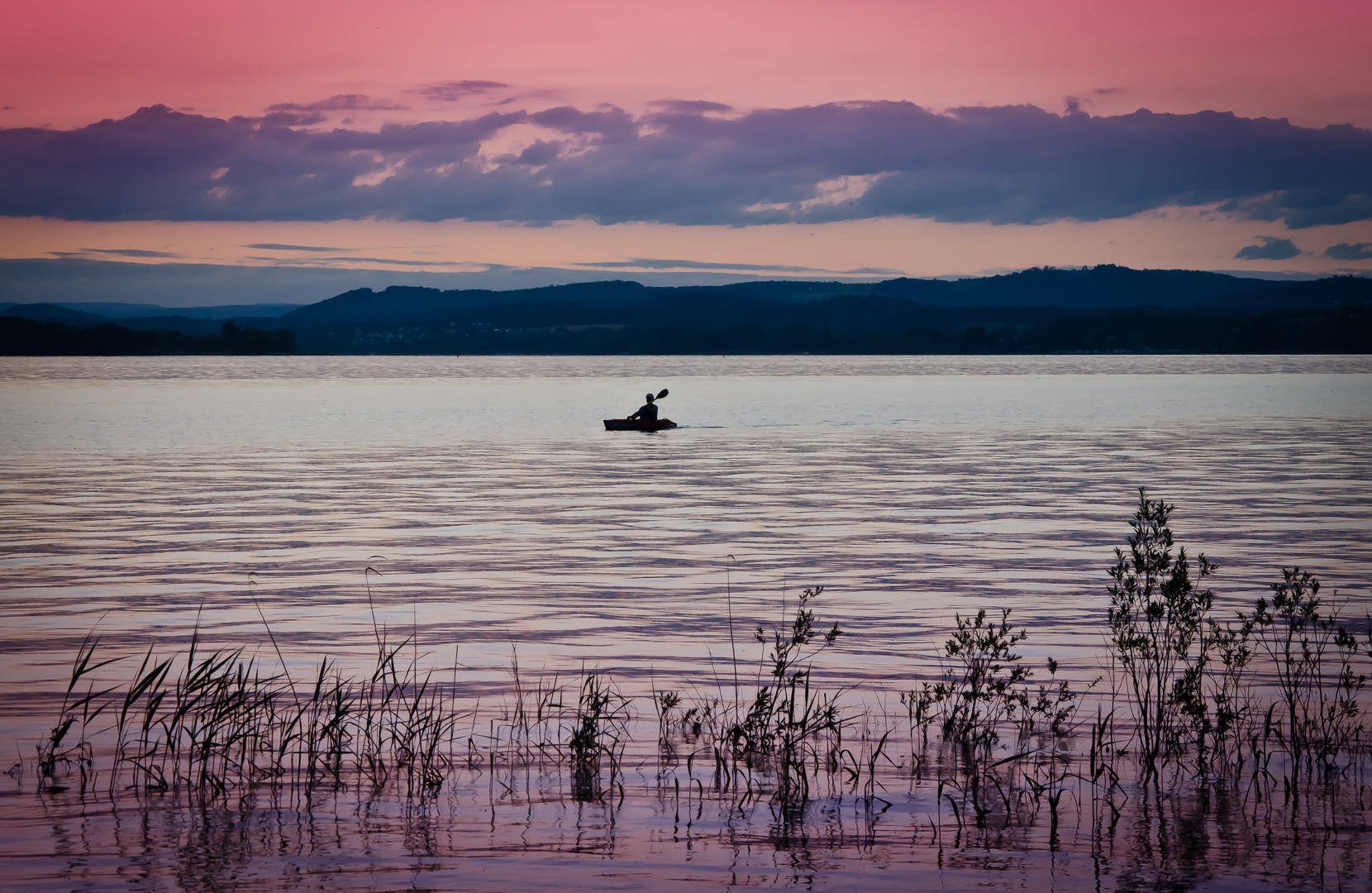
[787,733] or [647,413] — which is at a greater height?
[647,413]

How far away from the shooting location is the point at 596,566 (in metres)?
26.5

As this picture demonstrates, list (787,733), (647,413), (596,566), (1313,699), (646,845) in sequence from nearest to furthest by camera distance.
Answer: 1. (646,845)
2. (787,733)
3. (1313,699)
4. (596,566)
5. (647,413)

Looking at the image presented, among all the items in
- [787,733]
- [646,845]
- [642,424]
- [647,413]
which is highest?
[647,413]

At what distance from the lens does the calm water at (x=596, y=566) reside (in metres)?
9.70

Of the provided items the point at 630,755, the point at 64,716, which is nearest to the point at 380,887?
the point at 630,755

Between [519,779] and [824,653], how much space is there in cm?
703

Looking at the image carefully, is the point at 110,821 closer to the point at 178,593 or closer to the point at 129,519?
the point at 178,593

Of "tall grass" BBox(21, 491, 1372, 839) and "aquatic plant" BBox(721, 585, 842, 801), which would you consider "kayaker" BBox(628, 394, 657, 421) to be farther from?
"aquatic plant" BBox(721, 585, 842, 801)

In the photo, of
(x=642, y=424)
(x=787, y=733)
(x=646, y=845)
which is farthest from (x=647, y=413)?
(x=646, y=845)

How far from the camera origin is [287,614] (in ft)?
68.9

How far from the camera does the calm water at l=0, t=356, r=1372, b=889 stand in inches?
382

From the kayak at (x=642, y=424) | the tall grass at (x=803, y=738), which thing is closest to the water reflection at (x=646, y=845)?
the tall grass at (x=803, y=738)

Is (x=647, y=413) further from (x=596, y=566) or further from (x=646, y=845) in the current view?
(x=646, y=845)

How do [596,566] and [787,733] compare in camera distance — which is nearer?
[787,733]
